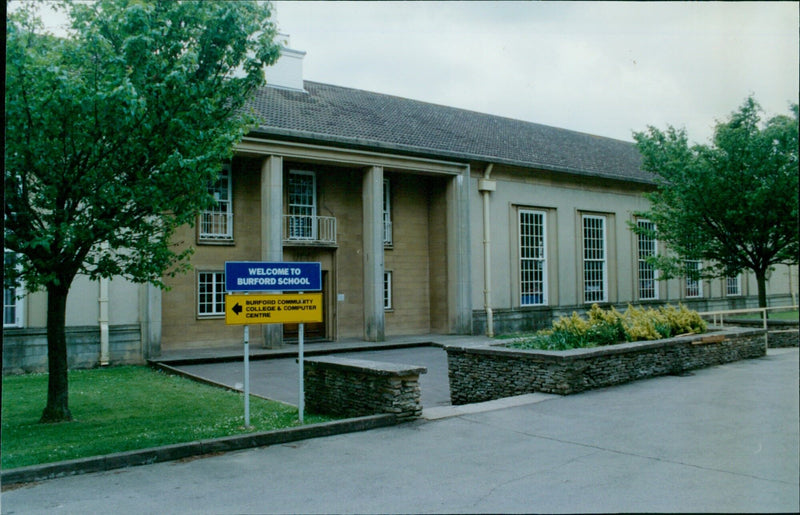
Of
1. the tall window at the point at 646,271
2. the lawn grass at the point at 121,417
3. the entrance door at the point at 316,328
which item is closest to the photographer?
the lawn grass at the point at 121,417

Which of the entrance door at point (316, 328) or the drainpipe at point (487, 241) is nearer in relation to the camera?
the entrance door at point (316, 328)

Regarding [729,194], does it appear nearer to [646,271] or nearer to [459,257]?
[459,257]

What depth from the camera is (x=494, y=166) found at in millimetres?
26844

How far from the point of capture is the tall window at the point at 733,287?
1467 inches

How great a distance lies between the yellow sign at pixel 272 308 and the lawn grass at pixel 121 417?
5.05ft

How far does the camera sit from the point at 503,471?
6730 mm

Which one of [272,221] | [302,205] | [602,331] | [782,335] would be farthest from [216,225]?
[782,335]

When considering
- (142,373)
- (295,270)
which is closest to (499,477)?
(295,270)

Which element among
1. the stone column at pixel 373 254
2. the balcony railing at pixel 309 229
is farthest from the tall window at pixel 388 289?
the balcony railing at pixel 309 229

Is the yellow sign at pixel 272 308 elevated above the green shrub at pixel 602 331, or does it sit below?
above

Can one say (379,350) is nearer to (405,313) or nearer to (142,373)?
(405,313)

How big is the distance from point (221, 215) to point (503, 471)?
17300 mm

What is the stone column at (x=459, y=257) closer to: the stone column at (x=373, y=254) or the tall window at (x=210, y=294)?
the stone column at (x=373, y=254)

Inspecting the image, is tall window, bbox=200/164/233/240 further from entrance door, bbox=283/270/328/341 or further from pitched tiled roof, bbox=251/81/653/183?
entrance door, bbox=283/270/328/341
